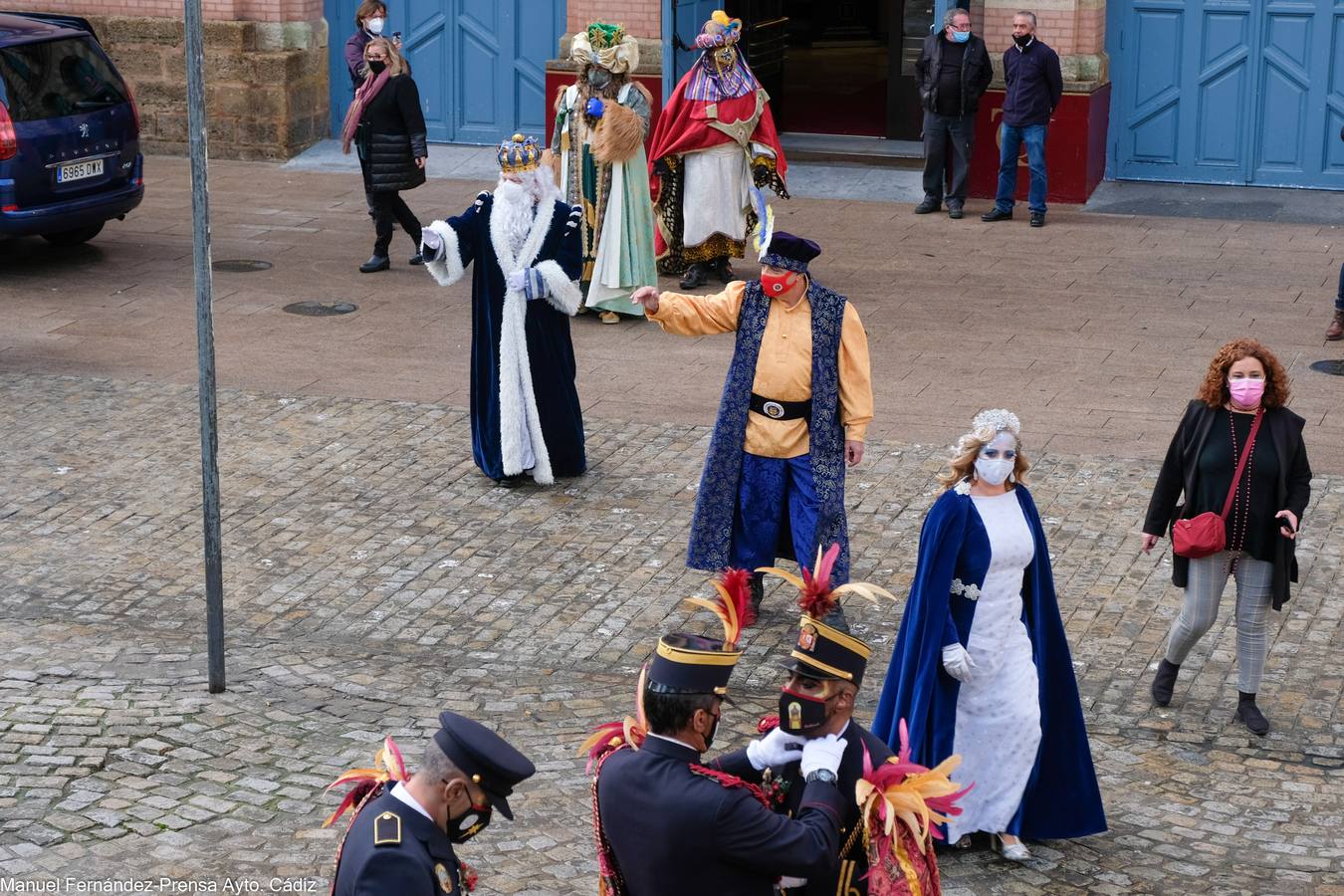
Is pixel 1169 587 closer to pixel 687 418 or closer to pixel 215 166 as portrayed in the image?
pixel 687 418

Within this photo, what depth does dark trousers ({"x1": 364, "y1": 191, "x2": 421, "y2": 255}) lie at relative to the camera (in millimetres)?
14422

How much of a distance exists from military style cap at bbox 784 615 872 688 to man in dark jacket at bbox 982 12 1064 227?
11472 mm

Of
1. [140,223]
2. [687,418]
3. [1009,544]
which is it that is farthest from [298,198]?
[1009,544]

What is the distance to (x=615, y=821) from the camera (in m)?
4.46

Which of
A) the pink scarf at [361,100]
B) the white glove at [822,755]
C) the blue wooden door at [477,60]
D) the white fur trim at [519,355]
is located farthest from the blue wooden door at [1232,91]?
the white glove at [822,755]

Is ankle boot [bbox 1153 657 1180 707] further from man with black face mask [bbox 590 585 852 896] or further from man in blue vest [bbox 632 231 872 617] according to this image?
man with black face mask [bbox 590 585 852 896]

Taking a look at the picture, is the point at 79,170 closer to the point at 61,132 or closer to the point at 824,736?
the point at 61,132

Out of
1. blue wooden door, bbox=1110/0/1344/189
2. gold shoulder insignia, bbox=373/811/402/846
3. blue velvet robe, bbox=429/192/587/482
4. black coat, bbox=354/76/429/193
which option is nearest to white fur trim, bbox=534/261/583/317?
blue velvet robe, bbox=429/192/587/482

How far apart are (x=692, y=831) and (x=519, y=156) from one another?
6136 mm

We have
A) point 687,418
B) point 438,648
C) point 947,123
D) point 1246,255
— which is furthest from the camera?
point 947,123

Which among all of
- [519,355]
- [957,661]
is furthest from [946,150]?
[957,661]

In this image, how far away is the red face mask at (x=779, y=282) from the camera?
25.8 ft

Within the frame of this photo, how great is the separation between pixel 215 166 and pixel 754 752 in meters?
14.9

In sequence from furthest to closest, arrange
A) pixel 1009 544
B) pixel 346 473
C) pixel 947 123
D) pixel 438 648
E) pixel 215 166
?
pixel 215 166 < pixel 947 123 < pixel 346 473 < pixel 438 648 < pixel 1009 544
